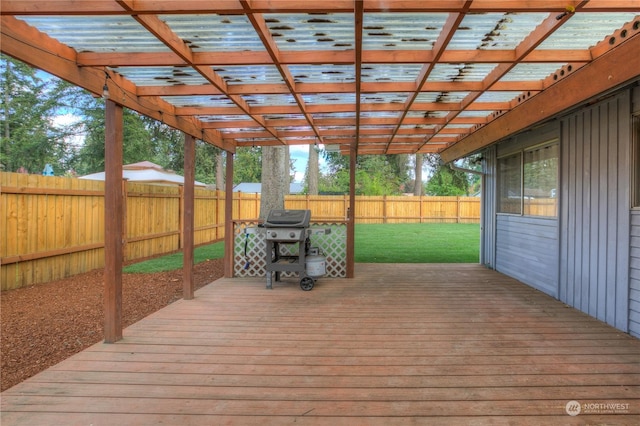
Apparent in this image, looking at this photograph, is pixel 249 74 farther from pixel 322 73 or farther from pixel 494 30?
pixel 494 30

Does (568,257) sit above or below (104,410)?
above

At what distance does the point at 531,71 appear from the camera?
316cm

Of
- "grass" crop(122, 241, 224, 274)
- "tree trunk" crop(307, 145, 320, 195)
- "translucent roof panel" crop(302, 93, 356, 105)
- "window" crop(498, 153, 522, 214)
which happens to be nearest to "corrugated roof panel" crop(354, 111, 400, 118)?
"translucent roof panel" crop(302, 93, 356, 105)

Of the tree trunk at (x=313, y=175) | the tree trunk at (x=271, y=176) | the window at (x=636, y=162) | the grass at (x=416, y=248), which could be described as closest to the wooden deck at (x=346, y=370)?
the window at (x=636, y=162)

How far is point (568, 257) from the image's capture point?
14.1 feet

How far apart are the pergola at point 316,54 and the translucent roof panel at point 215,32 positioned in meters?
0.01

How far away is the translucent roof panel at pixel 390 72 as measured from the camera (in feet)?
9.84

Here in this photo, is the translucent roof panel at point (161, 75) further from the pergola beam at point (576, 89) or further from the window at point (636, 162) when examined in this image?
the window at point (636, 162)

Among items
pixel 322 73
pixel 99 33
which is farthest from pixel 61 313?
pixel 322 73

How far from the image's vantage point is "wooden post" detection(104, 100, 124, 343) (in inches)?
118

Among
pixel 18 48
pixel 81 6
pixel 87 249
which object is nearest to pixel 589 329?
pixel 81 6

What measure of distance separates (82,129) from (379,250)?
544 inches

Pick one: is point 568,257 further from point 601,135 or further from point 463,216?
point 463,216

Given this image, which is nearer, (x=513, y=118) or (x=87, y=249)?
(x=513, y=118)
